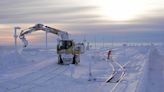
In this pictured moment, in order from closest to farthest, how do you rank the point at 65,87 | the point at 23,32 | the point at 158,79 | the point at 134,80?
the point at 65,87 → the point at 134,80 → the point at 158,79 → the point at 23,32

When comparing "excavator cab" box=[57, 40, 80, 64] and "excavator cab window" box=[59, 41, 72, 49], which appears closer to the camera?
"excavator cab" box=[57, 40, 80, 64]

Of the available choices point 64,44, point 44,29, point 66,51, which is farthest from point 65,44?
point 44,29

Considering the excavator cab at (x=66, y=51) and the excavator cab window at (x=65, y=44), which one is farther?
the excavator cab window at (x=65, y=44)

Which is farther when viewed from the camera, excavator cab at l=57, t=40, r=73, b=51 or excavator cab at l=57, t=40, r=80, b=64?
excavator cab at l=57, t=40, r=73, b=51

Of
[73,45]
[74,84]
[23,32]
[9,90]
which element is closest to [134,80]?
[74,84]

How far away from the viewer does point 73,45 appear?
42.3 m

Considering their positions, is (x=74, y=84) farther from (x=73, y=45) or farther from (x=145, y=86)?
(x=73, y=45)

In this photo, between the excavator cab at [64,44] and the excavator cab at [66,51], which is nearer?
the excavator cab at [66,51]

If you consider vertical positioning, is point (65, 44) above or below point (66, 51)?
above

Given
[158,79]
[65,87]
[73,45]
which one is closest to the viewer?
[65,87]

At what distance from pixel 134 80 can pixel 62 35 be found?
58.0 feet

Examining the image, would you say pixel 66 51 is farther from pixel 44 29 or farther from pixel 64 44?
pixel 44 29

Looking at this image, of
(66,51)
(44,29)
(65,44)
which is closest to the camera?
(66,51)

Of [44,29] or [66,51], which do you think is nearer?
[66,51]
